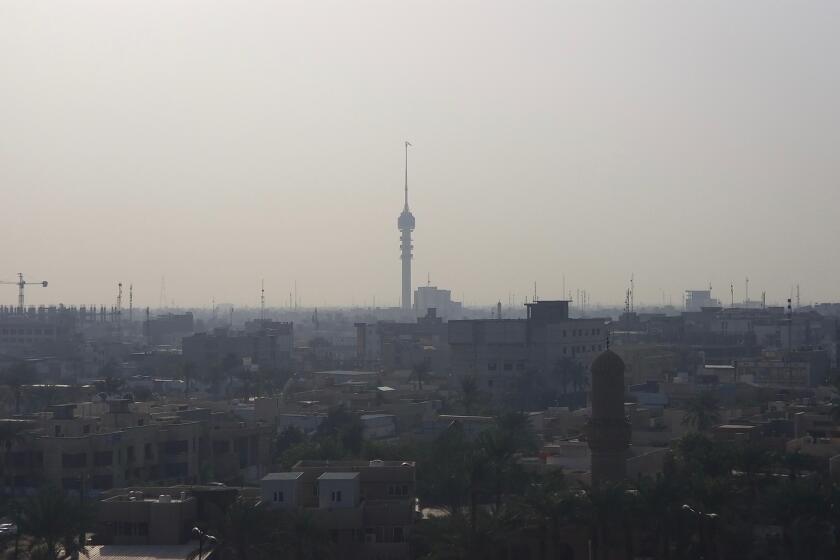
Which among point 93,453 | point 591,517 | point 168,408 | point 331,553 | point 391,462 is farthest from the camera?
point 168,408

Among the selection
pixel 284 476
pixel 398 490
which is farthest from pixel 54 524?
pixel 398 490

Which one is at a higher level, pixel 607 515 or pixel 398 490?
pixel 607 515

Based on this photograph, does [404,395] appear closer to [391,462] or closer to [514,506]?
[391,462]

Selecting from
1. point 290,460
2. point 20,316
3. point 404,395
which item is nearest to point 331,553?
point 290,460

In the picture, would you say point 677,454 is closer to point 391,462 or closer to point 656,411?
point 391,462

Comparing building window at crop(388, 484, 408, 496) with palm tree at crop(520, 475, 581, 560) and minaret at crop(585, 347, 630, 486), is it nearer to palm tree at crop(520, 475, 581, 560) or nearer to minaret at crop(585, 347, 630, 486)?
minaret at crop(585, 347, 630, 486)

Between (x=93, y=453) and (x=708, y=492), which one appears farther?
(x=93, y=453)

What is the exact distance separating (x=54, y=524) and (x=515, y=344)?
6691cm

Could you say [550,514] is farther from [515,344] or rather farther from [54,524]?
[515,344]

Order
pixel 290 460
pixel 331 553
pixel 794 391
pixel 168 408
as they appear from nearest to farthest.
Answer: pixel 331 553, pixel 290 460, pixel 168 408, pixel 794 391

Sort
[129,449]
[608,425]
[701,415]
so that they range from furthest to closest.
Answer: [701,415] < [129,449] < [608,425]

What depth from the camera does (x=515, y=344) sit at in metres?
95.8

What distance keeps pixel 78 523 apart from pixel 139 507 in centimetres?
312

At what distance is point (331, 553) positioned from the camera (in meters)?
32.7
